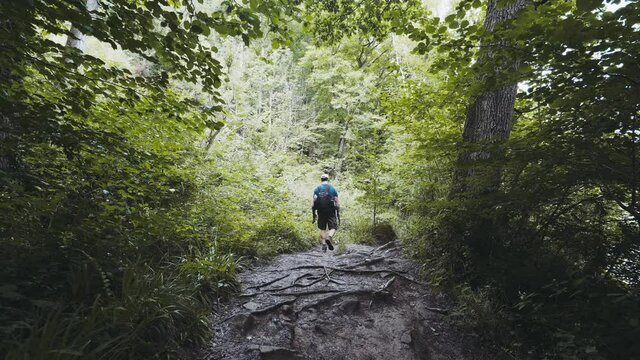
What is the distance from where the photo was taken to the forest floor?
4.07 metres

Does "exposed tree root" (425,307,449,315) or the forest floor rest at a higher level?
"exposed tree root" (425,307,449,315)

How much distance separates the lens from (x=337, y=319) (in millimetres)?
4816

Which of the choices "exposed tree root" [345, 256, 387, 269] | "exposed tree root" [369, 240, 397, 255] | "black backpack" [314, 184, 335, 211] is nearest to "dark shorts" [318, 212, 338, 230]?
"black backpack" [314, 184, 335, 211]

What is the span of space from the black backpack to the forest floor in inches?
90.4

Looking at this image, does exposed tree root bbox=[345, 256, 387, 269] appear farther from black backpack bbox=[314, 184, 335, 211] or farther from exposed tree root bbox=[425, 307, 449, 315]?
exposed tree root bbox=[425, 307, 449, 315]

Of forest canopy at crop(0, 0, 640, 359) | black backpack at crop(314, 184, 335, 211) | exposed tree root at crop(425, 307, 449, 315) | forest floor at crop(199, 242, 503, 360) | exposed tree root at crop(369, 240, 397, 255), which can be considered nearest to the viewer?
forest canopy at crop(0, 0, 640, 359)

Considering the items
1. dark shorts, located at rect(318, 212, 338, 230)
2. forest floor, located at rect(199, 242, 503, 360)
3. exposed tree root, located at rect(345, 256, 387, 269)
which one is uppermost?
dark shorts, located at rect(318, 212, 338, 230)

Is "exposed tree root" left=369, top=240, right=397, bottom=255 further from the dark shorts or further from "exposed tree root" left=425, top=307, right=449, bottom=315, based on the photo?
"exposed tree root" left=425, top=307, right=449, bottom=315

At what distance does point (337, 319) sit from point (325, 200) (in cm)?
428

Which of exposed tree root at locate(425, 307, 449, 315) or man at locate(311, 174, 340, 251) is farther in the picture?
man at locate(311, 174, 340, 251)

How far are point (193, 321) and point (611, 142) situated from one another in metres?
5.25

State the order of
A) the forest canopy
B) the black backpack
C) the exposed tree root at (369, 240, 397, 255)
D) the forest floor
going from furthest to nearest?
the black backpack → the exposed tree root at (369, 240, 397, 255) → the forest floor → the forest canopy

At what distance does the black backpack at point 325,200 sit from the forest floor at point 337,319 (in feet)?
7.53

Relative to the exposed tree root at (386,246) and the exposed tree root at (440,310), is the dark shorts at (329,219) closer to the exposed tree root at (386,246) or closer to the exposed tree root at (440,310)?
the exposed tree root at (386,246)
